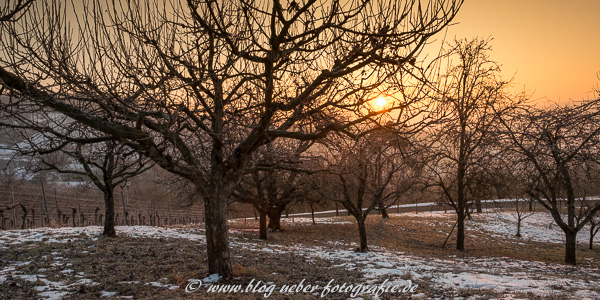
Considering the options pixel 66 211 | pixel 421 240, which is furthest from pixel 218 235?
pixel 66 211

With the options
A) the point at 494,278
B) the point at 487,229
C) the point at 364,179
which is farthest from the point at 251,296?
the point at 487,229

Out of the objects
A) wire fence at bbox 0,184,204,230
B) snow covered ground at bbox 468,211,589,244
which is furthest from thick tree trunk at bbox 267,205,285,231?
snow covered ground at bbox 468,211,589,244

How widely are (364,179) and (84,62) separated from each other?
1032 centimetres

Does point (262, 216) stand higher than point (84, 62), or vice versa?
Answer: point (84, 62)

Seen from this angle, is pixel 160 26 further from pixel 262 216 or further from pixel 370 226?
pixel 370 226

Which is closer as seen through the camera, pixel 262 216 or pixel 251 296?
pixel 251 296

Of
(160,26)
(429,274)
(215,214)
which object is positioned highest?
(160,26)

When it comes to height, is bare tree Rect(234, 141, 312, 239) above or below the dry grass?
above

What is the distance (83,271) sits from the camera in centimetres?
806

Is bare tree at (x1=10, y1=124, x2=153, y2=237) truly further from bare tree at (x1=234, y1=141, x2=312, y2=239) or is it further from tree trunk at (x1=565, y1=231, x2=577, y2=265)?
tree trunk at (x1=565, y1=231, x2=577, y2=265)

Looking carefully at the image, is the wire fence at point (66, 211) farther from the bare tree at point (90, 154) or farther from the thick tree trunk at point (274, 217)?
the thick tree trunk at point (274, 217)

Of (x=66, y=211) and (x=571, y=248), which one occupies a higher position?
(x=571, y=248)

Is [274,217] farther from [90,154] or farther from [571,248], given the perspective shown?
[571,248]

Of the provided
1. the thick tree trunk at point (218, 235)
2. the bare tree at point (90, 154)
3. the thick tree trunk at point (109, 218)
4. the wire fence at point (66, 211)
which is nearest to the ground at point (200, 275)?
the thick tree trunk at point (218, 235)
